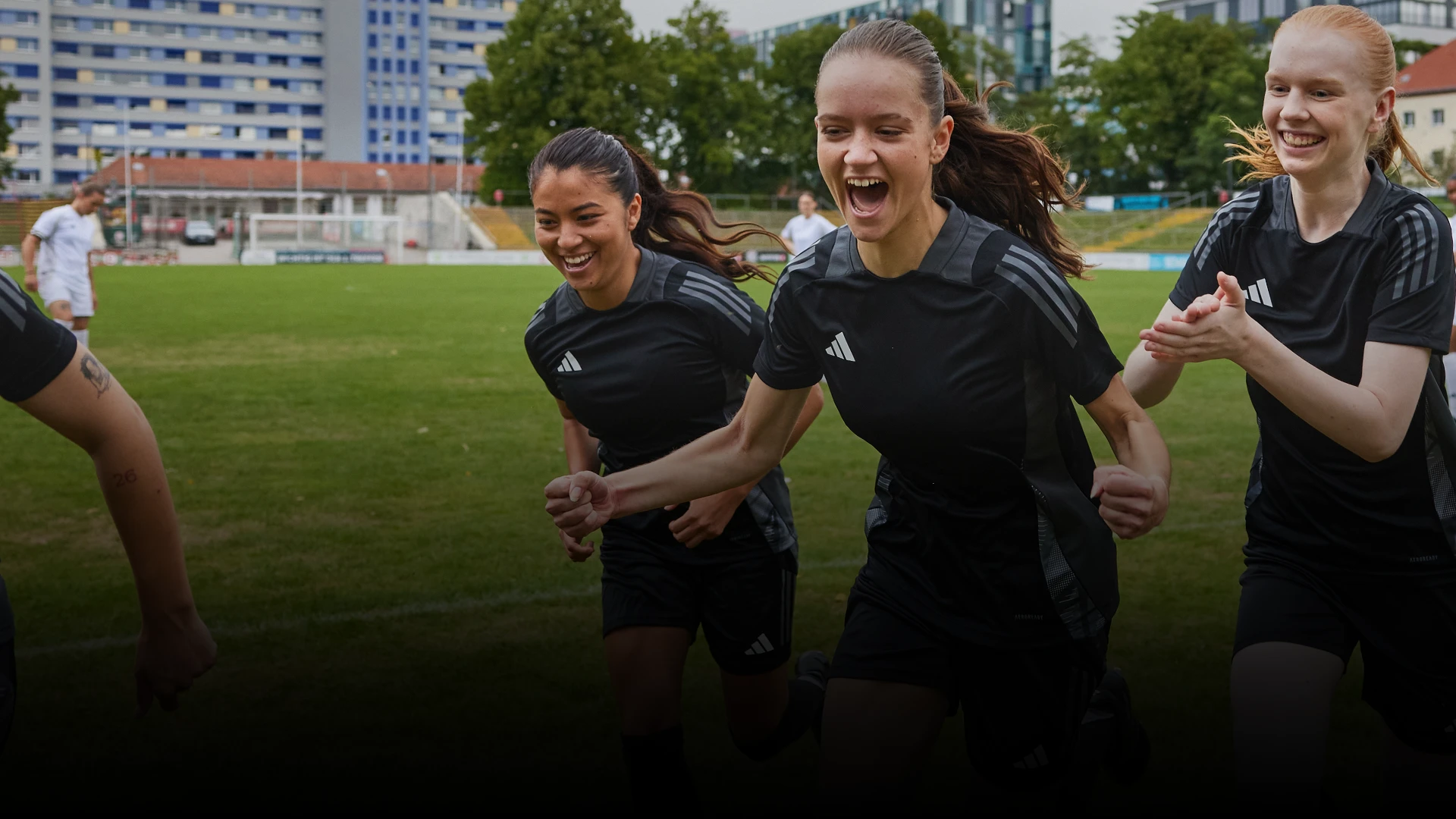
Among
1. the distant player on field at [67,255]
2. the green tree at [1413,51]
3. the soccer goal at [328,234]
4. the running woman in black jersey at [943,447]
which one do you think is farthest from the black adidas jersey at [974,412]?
the green tree at [1413,51]

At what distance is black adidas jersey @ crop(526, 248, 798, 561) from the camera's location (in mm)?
4453

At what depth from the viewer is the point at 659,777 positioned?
4090 millimetres

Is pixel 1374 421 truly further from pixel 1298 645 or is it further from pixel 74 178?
pixel 74 178

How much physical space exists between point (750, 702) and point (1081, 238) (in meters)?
55.5

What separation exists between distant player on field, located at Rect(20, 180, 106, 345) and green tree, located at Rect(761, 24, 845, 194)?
62.1 m

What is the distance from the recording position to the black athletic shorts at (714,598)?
4.38m

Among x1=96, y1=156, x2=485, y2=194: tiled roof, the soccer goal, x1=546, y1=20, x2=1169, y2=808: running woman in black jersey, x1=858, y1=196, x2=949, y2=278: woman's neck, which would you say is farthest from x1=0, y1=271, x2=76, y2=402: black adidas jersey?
x1=96, y1=156, x2=485, y2=194: tiled roof

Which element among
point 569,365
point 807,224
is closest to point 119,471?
point 569,365

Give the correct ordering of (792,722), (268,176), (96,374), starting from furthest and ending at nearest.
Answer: (268,176) → (792,722) → (96,374)

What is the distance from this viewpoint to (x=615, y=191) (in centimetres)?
454

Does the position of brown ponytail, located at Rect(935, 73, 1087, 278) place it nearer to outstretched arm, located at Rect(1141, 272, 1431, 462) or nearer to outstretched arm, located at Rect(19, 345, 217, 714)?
outstretched arm, located at Rect(1141, 272, 1431, 462)

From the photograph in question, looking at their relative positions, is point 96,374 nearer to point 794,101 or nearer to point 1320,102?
point 1320,102

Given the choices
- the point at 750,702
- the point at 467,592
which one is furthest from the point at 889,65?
the point at 467,592

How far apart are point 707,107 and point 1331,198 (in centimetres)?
7465
